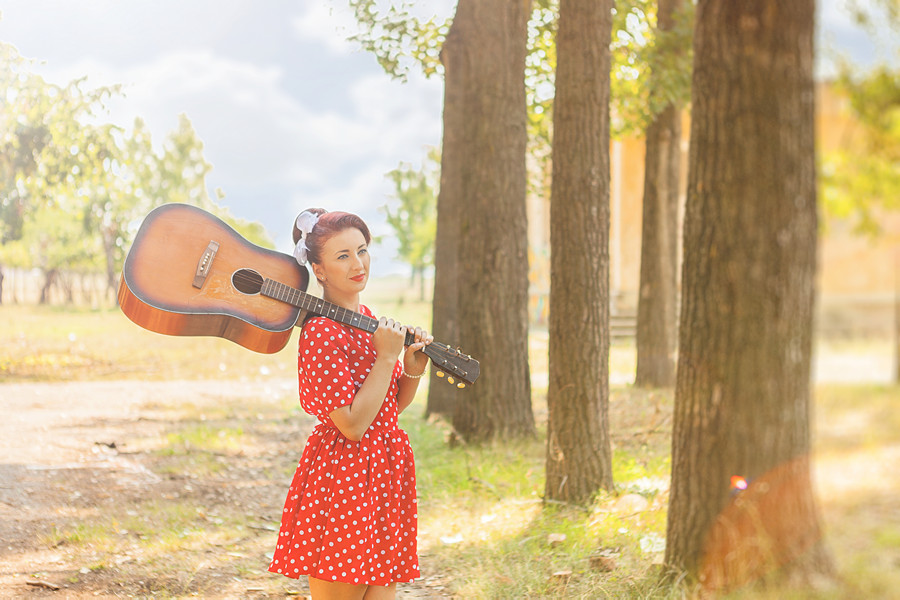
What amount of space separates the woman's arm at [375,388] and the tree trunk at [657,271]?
851cm

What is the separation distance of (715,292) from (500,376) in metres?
4.60

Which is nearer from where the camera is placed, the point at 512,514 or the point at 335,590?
the point at 335,590

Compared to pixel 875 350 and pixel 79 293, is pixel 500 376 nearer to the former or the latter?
pixel 875 350

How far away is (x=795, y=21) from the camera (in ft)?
9.55

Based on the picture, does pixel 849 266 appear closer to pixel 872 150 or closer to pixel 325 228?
pixel 872 150

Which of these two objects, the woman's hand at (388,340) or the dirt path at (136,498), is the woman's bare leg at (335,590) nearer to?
the woman's hand at (388,340)

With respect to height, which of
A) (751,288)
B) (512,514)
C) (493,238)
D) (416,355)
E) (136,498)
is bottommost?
(136,498)

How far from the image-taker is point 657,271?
36.2ft

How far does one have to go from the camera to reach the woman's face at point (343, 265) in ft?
10.4

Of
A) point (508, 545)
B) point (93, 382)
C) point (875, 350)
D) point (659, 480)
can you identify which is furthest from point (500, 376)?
point (93, 382)

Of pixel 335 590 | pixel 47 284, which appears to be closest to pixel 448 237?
pixel 335 590

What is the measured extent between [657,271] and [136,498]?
290 inches

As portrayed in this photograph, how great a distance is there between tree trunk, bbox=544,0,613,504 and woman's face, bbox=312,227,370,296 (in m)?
2.47

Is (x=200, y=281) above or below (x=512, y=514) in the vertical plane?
above
